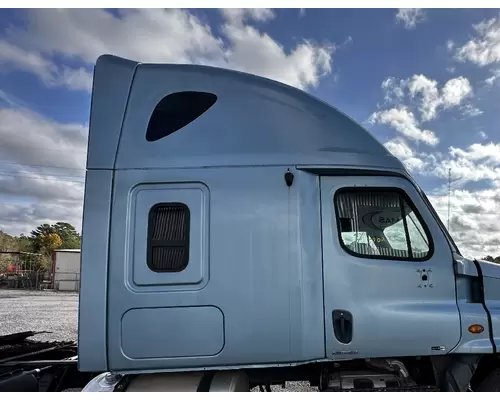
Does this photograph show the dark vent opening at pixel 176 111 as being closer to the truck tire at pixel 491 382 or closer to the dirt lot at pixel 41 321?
the truck tire at pixel 491 382

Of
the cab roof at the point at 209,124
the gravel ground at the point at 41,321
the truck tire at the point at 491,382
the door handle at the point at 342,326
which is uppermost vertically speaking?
the cab roof at the point at 209,124

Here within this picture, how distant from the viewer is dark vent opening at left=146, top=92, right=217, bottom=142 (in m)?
3.36

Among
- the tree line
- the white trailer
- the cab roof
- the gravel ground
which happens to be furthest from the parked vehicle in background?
the white trailer

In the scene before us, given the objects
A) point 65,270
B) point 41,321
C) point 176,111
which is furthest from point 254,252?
point 65,270

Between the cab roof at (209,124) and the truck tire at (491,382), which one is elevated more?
the cab roof at (209,124)

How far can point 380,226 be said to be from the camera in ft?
11.3

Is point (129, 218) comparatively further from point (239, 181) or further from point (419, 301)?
point (419, 301)

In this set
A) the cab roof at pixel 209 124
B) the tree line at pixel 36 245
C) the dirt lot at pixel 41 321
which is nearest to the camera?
the cab roof at pixel 209 124

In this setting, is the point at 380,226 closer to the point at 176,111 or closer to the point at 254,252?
the point at 254,252

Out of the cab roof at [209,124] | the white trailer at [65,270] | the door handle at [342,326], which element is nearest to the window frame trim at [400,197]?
the cab roof at [209,124]

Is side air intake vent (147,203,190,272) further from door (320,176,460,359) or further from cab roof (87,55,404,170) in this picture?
door (320,176,460,359)

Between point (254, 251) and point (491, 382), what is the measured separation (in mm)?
2316

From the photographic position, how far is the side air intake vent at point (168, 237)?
316 centimetres

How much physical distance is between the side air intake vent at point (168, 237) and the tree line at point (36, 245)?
15.8 m
